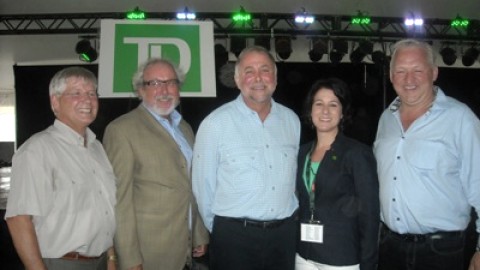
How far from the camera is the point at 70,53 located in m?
8.27

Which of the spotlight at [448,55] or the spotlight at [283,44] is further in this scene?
the spotlight at [448,55]

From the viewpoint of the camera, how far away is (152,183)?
2.27 metres

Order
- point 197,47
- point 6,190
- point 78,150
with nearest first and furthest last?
point 78,150
point 197,47
point 6,190

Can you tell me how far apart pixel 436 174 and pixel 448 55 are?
22.1ft

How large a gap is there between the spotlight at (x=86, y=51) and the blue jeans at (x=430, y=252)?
649 centimetres

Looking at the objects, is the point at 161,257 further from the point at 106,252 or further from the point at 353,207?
the point at 353,207

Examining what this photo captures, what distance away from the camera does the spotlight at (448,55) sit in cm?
805

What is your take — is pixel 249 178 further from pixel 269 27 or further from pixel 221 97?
pixel 221 97

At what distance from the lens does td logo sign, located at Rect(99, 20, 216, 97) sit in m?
3.24

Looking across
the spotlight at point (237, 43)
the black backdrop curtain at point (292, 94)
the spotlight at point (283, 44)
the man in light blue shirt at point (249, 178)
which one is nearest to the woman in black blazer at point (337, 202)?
the man in light blue shirt at point (249, 178)

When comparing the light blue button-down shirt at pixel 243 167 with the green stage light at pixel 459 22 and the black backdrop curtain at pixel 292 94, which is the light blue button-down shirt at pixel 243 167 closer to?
the black backdrop curtain at pixel 292 94

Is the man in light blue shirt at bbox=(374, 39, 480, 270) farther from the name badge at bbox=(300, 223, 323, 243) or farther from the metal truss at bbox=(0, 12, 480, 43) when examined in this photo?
the metal truss at bbox=(0, 12, 480, 43)

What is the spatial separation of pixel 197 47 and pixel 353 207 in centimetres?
189

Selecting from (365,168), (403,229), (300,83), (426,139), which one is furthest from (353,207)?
(300,83)
